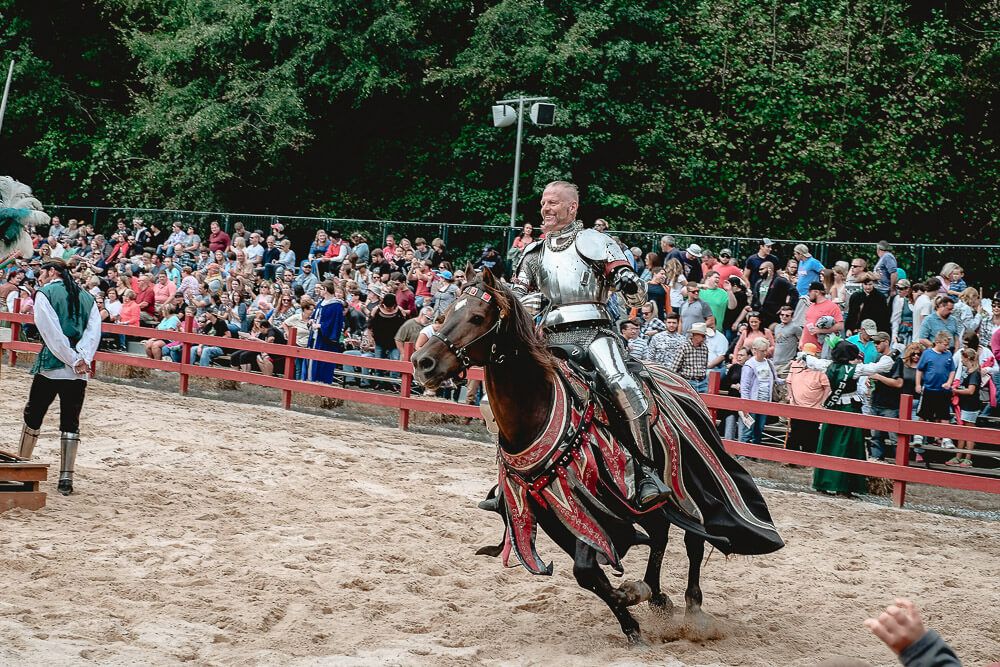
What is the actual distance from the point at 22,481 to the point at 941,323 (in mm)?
10011

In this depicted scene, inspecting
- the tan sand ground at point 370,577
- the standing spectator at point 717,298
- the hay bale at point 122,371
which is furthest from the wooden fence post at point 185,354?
the standing spectator at point 717,298

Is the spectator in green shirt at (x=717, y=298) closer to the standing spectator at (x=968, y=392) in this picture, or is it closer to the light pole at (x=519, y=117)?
the standing spectator at (x=968, y=392)

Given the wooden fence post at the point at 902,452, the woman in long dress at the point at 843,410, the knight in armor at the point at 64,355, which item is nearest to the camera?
the knight in armor at the point at 64,355

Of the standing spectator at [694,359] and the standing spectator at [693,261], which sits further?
the standing spectator at [693,261]

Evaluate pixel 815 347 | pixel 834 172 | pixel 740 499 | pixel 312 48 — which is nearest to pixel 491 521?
pixel 740 499

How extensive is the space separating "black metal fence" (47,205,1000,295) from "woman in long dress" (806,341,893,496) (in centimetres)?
487

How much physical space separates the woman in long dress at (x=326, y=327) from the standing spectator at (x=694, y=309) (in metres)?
4.91

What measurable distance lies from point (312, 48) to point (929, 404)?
59.0 feet

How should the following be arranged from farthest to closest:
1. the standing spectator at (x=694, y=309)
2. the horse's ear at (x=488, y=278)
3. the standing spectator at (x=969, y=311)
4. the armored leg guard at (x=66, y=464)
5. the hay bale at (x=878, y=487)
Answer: the standing spectator at (x=694, y=309) → the standing spectator at (x=969, y=311) → the hay bale at (x=878, y=487) → the armored leg guard at (x=66, y=464) → the horse's ear at (x=488, y=278)

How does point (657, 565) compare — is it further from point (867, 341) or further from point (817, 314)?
point (817, 314)

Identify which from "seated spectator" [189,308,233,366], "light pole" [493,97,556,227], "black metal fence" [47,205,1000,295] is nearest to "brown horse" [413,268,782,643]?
"seated spectator" [189,308,233,366]

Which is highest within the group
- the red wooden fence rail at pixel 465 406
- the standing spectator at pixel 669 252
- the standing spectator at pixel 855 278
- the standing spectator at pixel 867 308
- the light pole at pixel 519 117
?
the light pole at pixel 519 117

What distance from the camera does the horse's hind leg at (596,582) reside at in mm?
6000

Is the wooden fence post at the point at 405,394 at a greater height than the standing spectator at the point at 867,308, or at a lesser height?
lesser
